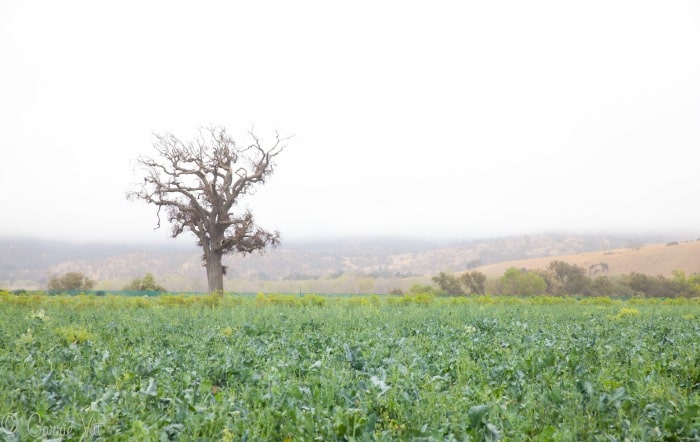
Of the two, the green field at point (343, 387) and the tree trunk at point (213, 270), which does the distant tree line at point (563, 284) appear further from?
the green field at point (343, 387)

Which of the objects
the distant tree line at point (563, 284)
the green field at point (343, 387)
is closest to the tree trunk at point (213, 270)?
the distant tree line at point (563, 284)

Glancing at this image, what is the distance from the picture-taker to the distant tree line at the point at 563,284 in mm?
49219

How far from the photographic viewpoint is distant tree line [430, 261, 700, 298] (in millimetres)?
49219

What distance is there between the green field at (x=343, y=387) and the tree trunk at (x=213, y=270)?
22.8 metres

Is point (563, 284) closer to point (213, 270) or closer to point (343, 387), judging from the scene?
point (213, 270)

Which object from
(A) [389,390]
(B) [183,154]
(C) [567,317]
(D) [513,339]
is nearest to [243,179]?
(B) [183,154]

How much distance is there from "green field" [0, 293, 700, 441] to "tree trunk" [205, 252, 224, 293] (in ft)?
74.8

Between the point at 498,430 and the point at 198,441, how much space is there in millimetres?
2745

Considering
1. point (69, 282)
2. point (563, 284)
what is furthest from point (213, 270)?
point (563, 284)

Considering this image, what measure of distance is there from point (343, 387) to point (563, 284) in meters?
52.6

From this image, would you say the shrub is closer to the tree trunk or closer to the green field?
the tree trunk

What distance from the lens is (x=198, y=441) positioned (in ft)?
13.2

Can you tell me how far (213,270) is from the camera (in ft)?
112

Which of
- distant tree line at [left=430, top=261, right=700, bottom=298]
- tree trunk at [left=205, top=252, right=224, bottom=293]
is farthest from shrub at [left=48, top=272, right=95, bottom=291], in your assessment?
distant tree line at [left=430, top=261, right=700, bottom=298]
